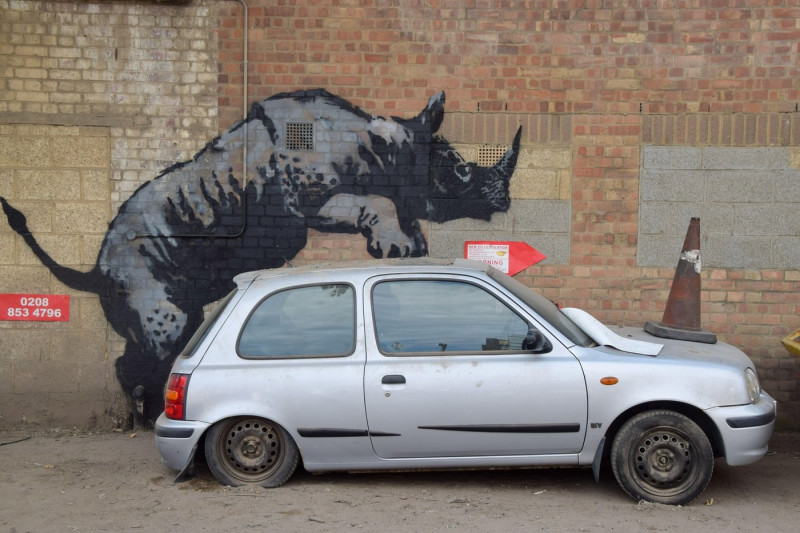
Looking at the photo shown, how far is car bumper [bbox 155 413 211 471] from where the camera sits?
5.36 metres

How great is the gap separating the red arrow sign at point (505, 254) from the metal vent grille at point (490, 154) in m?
0.72

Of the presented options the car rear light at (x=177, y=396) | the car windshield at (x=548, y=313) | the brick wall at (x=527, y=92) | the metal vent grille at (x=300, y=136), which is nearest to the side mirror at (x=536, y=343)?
the car windshield at (x=548, y=313)

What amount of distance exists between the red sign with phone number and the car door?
3563 millimetres

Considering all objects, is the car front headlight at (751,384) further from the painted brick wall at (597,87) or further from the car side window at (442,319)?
the painted brick wall at (597,87)

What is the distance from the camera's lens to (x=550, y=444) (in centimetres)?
525

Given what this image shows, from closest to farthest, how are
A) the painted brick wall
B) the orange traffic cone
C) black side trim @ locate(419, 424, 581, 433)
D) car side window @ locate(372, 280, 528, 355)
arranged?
1. black side trim @ locate(419, 424, 581, 433)
2. car side window @ locate(372, 280, 528, 355)
3. the orange traffic cone
4. the painted brick wall

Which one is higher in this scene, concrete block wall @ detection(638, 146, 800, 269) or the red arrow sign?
concrete block wall @ detection(638, 146, 800, 269)

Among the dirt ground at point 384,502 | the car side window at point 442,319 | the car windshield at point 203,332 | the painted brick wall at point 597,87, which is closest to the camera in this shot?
the dirt ground at point 384,502

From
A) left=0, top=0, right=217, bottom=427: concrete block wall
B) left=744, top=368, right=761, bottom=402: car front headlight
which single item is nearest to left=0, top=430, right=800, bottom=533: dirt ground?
left=744, top=368, right=761, bottom=402: car front headlight

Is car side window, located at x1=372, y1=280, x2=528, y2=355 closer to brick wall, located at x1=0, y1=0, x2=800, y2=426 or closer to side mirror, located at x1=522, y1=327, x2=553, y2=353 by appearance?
side mirror, located at x1=522, y1=327, x2=553, y2=353

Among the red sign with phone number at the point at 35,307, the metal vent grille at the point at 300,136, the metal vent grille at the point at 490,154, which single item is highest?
the metal vent grille at the point at 300,136

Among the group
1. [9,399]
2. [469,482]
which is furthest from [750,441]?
[9,399]

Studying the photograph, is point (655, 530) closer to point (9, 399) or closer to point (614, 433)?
point (614, 433)

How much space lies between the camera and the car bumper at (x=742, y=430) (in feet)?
16.7
